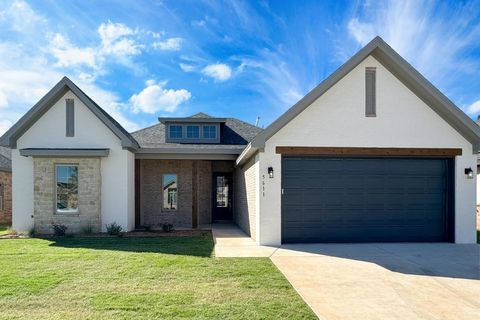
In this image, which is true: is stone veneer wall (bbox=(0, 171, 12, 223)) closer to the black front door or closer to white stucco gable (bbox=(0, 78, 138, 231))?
white stucco gable (bbox=(0, 78, 138, 231))

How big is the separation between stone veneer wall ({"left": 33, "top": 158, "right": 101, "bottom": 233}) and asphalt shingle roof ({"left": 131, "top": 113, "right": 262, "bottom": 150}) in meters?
2.73

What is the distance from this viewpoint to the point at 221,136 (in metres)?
16.5

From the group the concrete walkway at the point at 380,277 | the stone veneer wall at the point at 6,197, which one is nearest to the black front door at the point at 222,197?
the concrete walkway at the point at 380,277

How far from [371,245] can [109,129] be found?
10002 millimetres

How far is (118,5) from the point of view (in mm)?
10875

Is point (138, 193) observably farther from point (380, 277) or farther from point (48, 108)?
point (380, 277)

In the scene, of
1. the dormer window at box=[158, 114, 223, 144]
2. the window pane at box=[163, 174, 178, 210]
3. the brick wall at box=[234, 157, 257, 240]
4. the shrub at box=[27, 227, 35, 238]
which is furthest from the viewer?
the dormer window at box=[158, 114, 223, 144]

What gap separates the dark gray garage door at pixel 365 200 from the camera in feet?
33.2

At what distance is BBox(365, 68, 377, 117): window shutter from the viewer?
33.3 ft

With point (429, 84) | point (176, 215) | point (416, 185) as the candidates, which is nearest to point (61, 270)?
point (176, 215)

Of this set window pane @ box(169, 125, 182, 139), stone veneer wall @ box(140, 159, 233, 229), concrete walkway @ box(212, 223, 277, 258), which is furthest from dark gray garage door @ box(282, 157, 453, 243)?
window pane @ box(169, 125, 182, 139)

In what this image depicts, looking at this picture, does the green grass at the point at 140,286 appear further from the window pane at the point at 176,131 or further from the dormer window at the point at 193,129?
the window pane at the point at 176,131

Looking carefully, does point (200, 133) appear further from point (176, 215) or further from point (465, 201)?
point (465, 201)

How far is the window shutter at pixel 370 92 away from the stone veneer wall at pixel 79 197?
9711 millimetres
